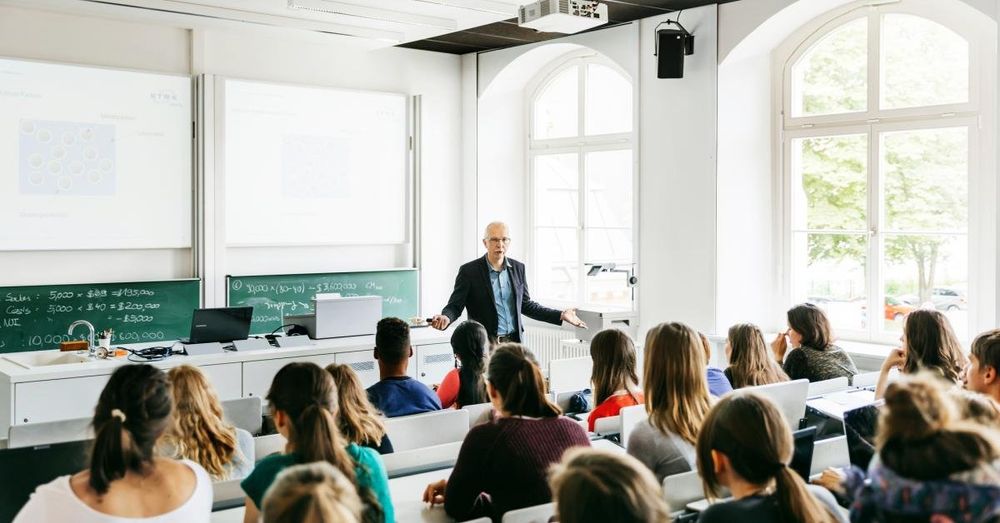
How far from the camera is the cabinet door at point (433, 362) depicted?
6457mm

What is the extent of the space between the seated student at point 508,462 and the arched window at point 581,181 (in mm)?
4401

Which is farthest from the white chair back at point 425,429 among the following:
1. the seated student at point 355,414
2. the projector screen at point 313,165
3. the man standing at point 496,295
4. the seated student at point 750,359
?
the projector screen at point 313,165

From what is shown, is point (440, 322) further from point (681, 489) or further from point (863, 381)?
point (681, 489)

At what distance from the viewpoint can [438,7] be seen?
6.18m

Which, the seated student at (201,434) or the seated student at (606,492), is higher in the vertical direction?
the seated student at (606,492)

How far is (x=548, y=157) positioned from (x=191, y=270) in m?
3.31

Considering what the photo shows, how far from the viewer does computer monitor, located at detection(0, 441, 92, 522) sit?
2.59 m

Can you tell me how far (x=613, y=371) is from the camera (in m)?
3.79

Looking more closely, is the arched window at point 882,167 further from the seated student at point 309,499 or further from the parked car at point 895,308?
the seated student at point 309,499

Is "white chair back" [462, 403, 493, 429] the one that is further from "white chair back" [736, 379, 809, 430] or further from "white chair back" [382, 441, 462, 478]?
"white chair back" [736, 379, 809, 430]

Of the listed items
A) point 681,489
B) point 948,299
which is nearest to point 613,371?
point 681,489

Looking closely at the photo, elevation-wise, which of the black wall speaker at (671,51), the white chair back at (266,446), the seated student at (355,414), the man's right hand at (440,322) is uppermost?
the black wall speaker at (671,51)

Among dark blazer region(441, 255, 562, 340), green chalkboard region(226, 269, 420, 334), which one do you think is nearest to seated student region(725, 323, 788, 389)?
dark blazer region(441, 255, 562, 340)

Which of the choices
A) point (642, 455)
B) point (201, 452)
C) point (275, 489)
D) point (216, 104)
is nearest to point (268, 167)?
point (216, 104)
